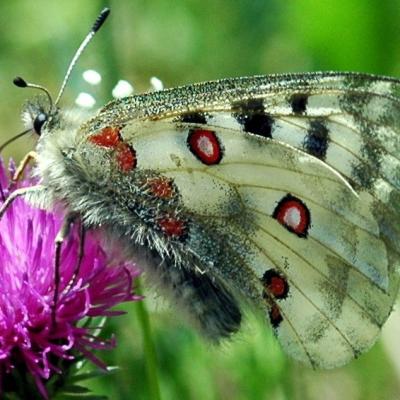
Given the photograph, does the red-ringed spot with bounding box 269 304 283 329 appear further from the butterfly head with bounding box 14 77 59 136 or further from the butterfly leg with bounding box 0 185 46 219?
the butterfly head with bounding box 14 77 59 136

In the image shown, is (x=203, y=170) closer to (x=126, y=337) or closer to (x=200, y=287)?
(x=200, y=287)

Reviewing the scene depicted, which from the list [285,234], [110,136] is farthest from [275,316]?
[110,136]

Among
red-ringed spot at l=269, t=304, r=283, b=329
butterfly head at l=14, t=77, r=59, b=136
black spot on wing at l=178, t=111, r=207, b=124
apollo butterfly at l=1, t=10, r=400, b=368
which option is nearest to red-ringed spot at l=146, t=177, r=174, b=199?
apollo butterfly at l=1, t=10, r=400, b=368

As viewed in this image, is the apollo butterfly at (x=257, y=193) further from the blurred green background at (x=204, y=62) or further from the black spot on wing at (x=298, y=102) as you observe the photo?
the blurred green background at (x=204, y=62)

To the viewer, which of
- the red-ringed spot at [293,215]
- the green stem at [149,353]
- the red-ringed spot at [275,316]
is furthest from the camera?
the green stem at [149,353]

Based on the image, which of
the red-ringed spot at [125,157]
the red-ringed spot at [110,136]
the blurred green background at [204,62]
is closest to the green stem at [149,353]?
the blurred green background at [204,62]

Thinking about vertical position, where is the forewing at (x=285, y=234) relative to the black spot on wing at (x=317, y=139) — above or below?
below
